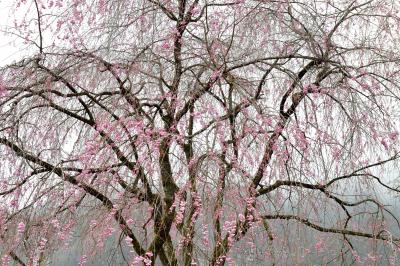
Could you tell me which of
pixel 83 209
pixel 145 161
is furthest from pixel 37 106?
pixel 145 161

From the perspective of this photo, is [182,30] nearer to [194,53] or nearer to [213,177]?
[194,53]

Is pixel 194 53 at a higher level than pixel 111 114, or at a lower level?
higher

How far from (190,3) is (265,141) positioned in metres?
1.94

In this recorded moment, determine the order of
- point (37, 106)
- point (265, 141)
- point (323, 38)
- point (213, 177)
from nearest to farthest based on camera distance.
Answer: point (213, 177) → point (265, 141) → point (37, 106) → point (323, 38)

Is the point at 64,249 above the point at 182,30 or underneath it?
underneath

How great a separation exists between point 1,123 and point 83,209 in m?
0.81

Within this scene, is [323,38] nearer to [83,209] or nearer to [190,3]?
[190,3]

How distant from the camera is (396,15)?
190 inches

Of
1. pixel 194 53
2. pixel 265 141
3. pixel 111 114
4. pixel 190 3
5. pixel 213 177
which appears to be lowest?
pixel 213 177

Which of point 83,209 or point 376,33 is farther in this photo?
point 376,33

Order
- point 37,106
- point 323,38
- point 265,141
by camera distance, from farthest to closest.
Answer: point 323,38, point 37,106, point 265,141

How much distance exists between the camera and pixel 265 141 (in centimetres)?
338

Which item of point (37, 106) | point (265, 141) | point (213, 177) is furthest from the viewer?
point (37, 106)

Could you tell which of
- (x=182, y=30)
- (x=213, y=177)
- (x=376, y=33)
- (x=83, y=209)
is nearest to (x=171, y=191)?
(x=83, y=209)
